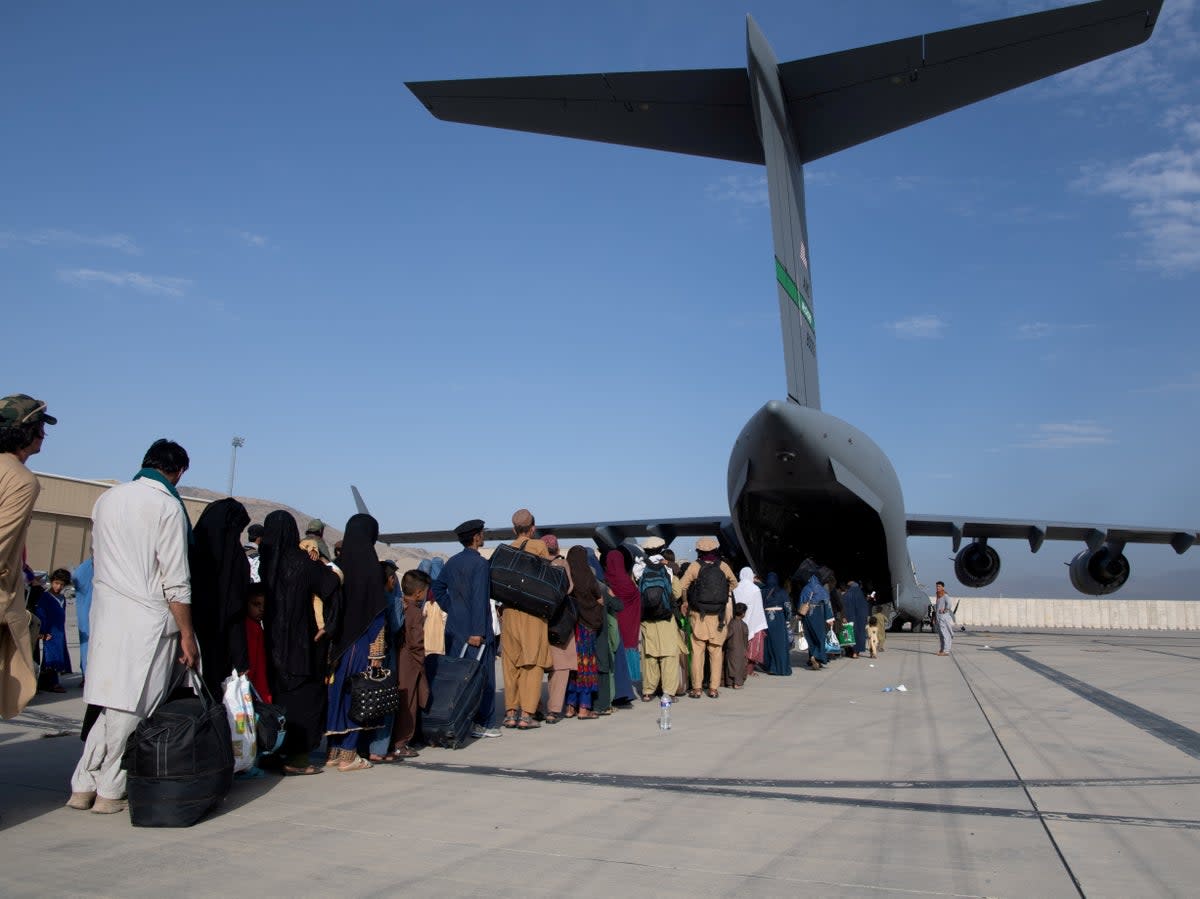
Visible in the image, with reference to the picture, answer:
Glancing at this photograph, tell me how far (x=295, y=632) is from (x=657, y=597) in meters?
4.00

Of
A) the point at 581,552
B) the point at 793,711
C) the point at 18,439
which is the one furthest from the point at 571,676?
the point at 18,439

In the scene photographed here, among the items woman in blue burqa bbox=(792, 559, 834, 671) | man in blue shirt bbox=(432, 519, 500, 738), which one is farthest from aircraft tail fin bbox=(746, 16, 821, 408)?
man in blue shirt bbox=(432, 519, 500, 738)

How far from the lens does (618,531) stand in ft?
71.3

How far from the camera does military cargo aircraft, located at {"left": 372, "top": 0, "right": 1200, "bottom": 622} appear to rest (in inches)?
351

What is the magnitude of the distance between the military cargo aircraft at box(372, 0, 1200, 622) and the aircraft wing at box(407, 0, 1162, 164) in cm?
2

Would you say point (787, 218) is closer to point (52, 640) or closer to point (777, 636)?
point (777, 636)

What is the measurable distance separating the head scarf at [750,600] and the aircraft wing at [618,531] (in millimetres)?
8590

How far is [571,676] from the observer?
749 cm

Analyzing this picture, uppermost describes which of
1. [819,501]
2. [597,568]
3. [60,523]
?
[60,523]

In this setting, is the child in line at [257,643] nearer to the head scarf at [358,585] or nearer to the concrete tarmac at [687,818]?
the head scarf at [358,585]

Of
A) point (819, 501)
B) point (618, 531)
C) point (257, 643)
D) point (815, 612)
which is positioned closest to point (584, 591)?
point (257, 643)

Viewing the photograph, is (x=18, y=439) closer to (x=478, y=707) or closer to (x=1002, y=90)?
(x=478, y=707)

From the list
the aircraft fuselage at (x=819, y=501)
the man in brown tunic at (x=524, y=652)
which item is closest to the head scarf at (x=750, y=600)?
the aircraft fuselage at (x=819, y=501)

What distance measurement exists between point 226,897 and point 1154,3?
9202 mm
